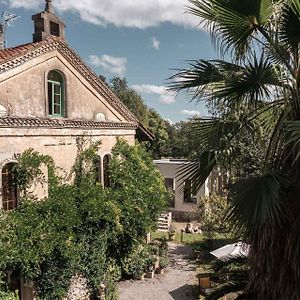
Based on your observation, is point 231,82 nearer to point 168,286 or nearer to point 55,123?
point 55,123

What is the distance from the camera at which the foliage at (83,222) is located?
11.8m

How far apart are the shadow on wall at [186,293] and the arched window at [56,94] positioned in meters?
9.24

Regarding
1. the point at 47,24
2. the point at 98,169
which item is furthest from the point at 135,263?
the point at 47,24

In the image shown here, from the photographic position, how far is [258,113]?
17.0ft

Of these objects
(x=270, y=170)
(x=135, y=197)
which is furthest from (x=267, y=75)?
(x=135, y=197)

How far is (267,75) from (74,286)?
1265 centimetres

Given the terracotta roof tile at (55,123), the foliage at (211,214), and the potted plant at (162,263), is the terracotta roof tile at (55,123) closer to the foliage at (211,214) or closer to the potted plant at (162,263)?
the potted plant at (162,263)

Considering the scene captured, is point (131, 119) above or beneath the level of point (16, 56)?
beneath

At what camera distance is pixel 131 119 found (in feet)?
59.2

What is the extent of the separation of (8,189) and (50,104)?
3748mm

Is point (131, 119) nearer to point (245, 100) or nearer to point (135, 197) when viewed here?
point (135, 197)

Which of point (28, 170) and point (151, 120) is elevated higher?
point (151, 120)

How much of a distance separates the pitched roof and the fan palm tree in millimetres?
8995

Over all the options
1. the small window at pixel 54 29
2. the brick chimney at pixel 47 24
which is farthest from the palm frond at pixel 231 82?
the small window at pixel 54 29
